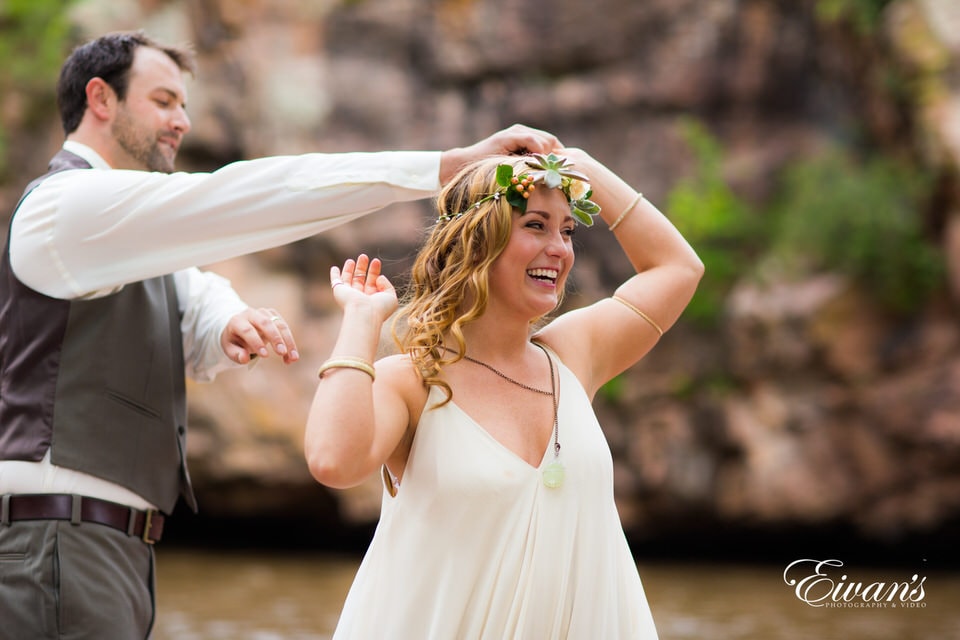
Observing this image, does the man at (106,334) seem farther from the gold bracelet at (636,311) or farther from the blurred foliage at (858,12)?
the blurred foliage at (858,12)

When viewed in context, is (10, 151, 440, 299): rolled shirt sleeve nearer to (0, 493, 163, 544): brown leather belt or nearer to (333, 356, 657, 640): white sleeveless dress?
(0, 493, 163, 544): brown leather belt

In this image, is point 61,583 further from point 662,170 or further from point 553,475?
point 662,170

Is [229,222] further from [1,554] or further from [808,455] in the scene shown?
[808,455]

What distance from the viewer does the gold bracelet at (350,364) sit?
236 cm

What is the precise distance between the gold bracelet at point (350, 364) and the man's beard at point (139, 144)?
48.8 inches

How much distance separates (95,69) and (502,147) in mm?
1296

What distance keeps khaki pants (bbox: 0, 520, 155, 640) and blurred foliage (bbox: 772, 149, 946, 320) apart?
337 inches

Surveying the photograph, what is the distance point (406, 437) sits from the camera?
257 centimetres

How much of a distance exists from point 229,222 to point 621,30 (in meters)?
9.62

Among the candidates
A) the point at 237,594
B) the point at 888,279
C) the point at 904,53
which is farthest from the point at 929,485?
the point at 237,594

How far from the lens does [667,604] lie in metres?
8.86

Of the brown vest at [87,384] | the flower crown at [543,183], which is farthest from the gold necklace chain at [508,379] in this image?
the brown vest at [87,384]

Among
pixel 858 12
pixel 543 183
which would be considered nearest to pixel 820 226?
pixel 858 12

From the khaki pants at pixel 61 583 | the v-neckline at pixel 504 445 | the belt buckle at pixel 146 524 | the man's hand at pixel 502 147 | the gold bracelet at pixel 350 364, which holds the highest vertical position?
the man's hand at pixel 502 147
